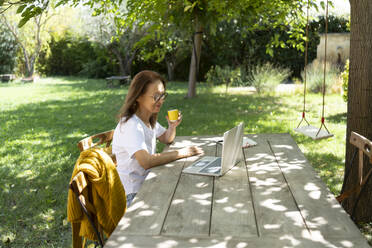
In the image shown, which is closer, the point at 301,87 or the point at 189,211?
the point at 189,211

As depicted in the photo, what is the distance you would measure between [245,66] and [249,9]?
9.93 m

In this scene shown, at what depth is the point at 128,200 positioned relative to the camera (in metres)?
2.79

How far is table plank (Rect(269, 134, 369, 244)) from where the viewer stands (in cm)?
169

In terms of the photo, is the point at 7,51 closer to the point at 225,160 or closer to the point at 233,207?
the point at 225,160

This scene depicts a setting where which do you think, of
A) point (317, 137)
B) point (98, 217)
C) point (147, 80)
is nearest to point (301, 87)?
point (317, 137)

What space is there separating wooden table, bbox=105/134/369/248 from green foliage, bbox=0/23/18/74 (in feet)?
80.7

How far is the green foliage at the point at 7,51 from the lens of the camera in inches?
952

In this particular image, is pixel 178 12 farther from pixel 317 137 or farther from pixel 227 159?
pixel 227 159

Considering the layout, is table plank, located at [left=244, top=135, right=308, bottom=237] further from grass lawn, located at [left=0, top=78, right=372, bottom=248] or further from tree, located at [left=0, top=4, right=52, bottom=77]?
tree, located at [left=0, top=4, right=52, bottom=77]

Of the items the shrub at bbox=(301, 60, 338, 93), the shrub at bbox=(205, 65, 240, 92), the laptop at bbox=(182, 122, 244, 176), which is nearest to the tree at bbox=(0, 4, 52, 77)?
the shrub at bbox=(205, 65, 240, 92)

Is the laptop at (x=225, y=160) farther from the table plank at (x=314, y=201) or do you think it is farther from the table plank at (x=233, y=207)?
the table plank at (x=314, y=201)

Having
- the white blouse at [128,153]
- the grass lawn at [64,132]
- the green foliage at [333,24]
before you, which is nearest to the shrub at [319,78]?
the grass lawn at [64,132]

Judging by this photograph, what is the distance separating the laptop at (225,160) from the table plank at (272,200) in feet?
0.46

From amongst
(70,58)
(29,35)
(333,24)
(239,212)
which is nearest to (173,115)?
(239,212)
